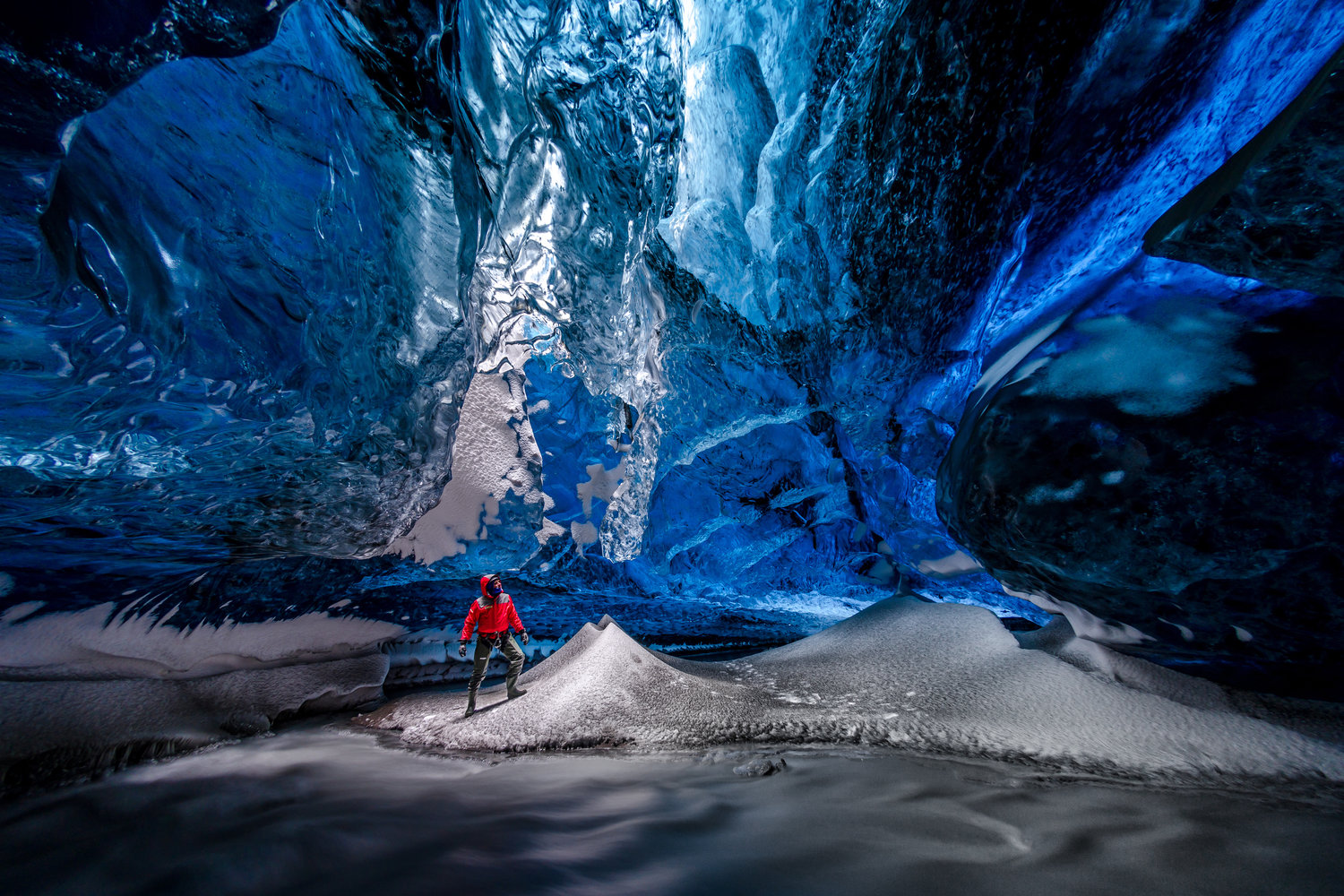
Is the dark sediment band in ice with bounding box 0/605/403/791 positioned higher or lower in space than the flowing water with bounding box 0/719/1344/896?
higher

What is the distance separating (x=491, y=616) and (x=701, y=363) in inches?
96.0

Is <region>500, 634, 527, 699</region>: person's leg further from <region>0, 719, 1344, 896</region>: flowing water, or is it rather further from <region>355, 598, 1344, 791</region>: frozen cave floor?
<region>0, 719, 1344, 896</region>: flowing water

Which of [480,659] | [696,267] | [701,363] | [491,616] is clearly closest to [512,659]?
[480,659]

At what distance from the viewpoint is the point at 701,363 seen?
3594 millimetres

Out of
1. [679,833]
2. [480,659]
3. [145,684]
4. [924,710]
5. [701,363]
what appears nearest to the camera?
[679,833]

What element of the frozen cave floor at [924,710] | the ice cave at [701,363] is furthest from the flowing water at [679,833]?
the frozen cave floor at [924,710]

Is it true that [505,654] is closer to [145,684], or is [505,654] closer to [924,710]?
[145,684]

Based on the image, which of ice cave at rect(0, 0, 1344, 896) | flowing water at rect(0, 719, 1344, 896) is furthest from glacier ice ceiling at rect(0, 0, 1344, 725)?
flowing water at rect(0, 719, 1344, 896)

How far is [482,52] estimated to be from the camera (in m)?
1.93

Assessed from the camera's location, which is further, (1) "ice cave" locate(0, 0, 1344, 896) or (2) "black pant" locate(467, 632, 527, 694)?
(2) "black pant" locate(467, 632, 527, 694)

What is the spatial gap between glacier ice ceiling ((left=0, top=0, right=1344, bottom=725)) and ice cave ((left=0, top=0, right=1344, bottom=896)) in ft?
0.05

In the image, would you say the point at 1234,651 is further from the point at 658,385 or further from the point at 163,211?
the point at 163,211

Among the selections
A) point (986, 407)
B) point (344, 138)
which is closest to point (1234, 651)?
point (986, 407)

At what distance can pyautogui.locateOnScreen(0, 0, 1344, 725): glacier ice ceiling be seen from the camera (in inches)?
59.8
